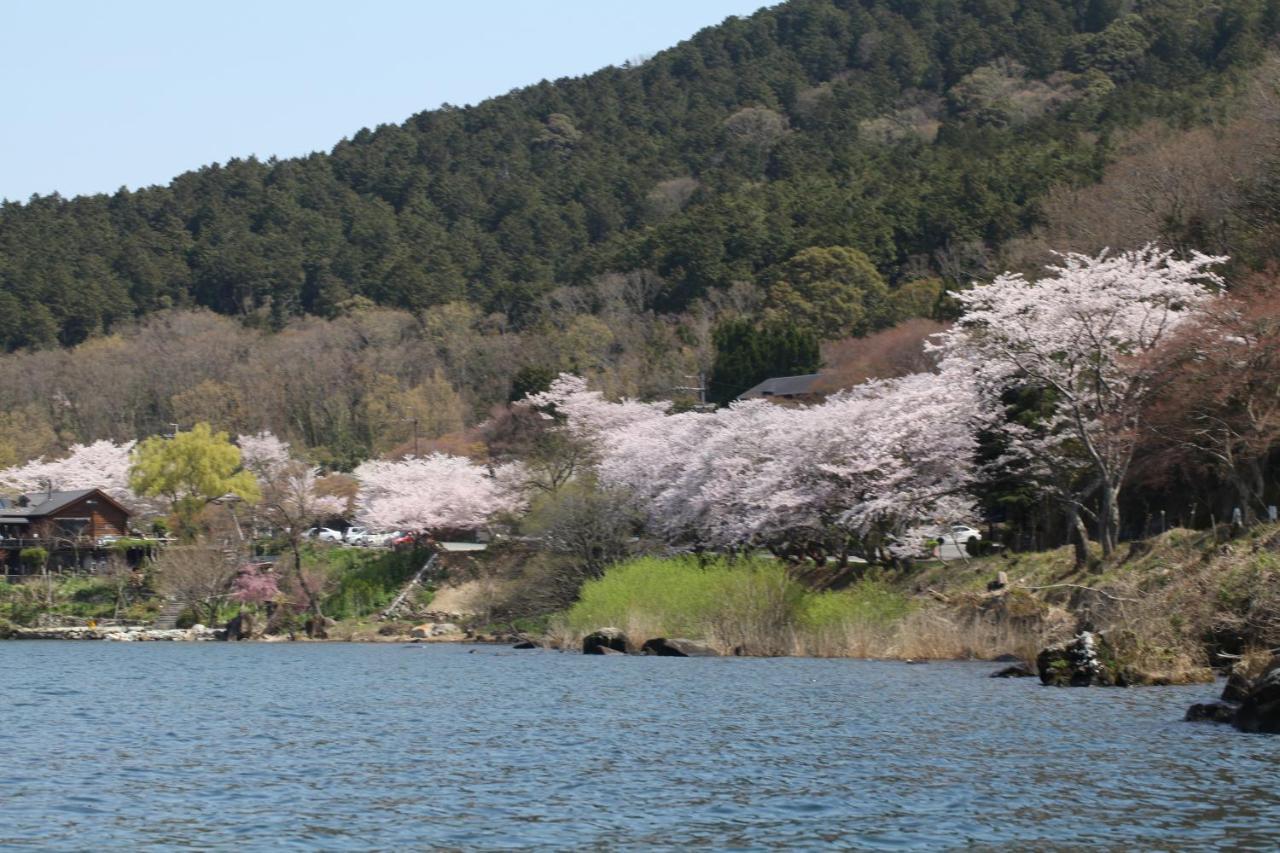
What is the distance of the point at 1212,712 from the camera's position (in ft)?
86.0

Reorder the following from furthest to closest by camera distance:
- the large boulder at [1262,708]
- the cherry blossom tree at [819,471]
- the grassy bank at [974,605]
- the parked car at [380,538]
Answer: the parked car at [380,538]
the cherry blossom tree at [819,471]
the grassy bank at [974,605]
the large boulder at [1262,708]

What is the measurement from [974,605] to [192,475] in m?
50.5

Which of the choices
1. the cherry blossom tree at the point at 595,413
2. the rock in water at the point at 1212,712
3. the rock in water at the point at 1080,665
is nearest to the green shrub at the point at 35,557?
the cherry blossom tree at the point at 595,413

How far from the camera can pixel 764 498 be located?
2190 inches

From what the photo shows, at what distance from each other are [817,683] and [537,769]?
531 inches

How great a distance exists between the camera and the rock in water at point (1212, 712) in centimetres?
2603

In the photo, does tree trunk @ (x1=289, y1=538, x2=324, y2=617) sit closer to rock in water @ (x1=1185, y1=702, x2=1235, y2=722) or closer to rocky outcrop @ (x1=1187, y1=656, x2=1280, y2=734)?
rocky outcrop @ (x1=1187, y1=656, x2=1280, y2=734)

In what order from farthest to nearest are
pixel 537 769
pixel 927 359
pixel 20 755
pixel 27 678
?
pixel 927 359 → pixel 27 678 → pixel 20 755 → pixel 537 769

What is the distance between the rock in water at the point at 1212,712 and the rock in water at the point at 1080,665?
265 inches

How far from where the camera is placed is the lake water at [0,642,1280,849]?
18.1 m

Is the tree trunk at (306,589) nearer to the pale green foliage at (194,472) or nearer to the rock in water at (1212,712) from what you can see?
the pale green foliage at (194,472)

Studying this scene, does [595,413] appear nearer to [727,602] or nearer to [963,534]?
[963,534]

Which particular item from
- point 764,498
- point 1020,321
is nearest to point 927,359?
point 764,498

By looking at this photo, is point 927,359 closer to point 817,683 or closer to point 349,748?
point 817,683
